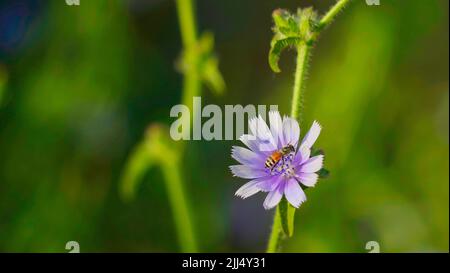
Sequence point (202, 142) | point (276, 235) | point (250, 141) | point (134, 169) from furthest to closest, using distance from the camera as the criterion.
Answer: point (202, 142) < point (134, 169) < point (276, 235) < point (250, 141)

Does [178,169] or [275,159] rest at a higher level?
[178,169]

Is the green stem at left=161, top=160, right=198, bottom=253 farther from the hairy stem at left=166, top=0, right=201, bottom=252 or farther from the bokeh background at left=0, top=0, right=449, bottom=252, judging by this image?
the bokeh background at left=0, top=0, right=449, bottom=252

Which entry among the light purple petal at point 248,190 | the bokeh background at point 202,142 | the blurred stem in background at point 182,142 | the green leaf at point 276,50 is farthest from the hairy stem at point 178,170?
the light purple petal at point 248,190

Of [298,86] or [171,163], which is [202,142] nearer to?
[171,163]

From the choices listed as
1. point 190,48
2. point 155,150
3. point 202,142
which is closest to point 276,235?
point 155,150

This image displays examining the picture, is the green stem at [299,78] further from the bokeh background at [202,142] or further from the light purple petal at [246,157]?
the bokeh background at [202,142]

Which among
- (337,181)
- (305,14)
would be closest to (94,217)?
(337,181)

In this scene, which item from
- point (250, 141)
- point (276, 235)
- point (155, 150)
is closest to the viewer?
point (250, 141)

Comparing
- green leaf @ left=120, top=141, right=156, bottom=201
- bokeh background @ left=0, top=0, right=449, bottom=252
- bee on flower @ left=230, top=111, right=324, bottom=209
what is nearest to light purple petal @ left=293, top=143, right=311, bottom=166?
bee on flower @ left=230, top=111, right=324, bottom=209
